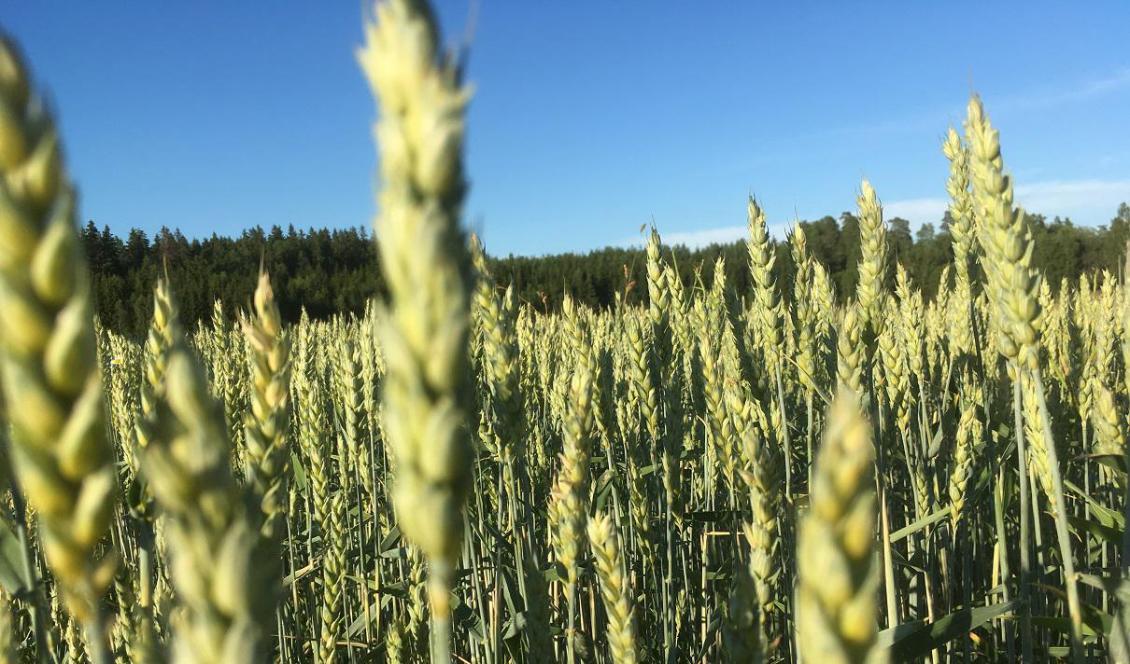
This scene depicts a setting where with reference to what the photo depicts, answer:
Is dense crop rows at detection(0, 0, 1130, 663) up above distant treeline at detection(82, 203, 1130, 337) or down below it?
below

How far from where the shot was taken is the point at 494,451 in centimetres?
289

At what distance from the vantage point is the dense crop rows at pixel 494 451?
0.54 m

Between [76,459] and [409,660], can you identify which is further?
[409,660]

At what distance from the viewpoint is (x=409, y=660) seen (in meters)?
2.39

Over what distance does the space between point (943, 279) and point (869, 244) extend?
2.11m

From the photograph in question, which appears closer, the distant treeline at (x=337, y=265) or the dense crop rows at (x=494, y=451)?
the dense crop rows at (x=494, y=451)

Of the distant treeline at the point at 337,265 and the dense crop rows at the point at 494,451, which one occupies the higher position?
the distant treeline at the point at 337,265

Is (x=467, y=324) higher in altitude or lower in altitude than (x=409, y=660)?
higher

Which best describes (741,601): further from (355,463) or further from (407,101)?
(355,463)

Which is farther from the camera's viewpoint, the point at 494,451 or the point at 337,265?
the point at 337,265

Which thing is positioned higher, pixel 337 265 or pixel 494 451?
pixel 337 265

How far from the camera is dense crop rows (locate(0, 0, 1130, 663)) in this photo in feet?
1.76

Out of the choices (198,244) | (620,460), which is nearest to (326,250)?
(198,244)

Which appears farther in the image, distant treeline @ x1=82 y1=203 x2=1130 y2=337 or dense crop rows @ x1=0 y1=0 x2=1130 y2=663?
distant treeline @ x1=82 y1=203 x2=1130 y2=337
